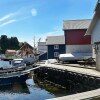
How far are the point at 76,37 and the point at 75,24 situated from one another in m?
3.46

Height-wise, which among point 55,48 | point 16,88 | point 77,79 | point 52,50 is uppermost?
point 55,48

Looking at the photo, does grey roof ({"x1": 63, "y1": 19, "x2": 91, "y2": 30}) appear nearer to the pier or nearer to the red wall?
the red wall

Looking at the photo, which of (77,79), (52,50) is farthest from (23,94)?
(52,50)

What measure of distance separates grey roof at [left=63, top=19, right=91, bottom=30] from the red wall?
0.92 metres

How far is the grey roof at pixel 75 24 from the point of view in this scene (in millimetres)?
56281

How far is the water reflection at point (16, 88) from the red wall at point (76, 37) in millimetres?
20615

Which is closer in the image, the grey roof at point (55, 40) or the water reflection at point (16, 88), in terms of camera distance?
the water reflection at point (16, 88)

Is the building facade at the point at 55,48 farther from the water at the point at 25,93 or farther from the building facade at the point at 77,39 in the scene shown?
the water at the point at 25,93

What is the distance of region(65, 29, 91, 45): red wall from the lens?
5508 centimetres

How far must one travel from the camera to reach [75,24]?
57.6m

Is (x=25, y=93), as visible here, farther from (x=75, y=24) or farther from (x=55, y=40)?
(x=55, y=40)

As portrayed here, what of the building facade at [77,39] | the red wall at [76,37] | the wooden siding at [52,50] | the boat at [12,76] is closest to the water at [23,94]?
the boat at [12,76]

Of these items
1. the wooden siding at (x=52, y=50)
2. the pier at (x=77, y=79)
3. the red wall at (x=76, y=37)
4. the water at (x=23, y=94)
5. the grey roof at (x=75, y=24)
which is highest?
the grey roof at (x=75, y=24)

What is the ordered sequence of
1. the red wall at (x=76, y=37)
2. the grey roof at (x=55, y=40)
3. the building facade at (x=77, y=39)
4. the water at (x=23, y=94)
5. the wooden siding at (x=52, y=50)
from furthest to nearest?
the grey roof at (x=55, y=40) < the wooden siding at (x=52, y=50) < the red wall at (x=76, y=37) < the building facade at (x=77, y=39) < the water at (x=23, y=94)
